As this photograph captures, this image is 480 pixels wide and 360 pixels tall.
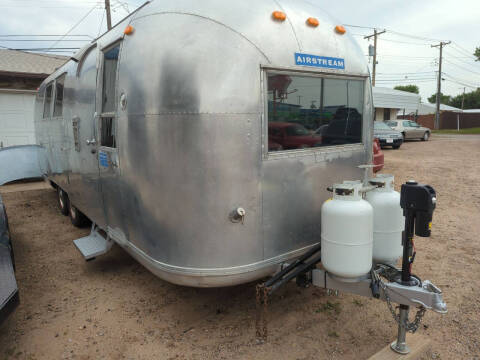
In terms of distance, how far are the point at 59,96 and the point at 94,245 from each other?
2.56 meters

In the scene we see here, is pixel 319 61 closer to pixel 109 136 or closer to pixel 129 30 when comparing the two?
pixel 129 30

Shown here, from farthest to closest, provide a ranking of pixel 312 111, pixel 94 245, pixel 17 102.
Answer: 1. pixel 17 102
2. pixel 94 245
3. pixel 312 111

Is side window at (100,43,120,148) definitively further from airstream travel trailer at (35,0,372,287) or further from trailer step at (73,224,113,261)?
trailer step at (73,224,113,261)

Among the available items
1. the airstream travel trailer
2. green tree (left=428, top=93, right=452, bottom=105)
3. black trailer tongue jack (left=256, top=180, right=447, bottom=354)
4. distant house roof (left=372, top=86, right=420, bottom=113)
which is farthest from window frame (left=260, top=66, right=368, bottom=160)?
green tree (left=428, top=93, right=452, bottom=105)

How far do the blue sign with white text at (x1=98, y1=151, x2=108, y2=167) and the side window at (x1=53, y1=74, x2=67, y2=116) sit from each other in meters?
2.07

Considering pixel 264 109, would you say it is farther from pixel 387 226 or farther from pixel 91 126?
pixel 91 126

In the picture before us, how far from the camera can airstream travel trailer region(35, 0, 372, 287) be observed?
2.65m

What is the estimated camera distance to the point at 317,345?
3008 millimetres

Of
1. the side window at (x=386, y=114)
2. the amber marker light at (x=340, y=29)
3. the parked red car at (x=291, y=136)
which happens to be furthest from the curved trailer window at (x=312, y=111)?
the side window at (x=386, y=114)

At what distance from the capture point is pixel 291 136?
3020 mm

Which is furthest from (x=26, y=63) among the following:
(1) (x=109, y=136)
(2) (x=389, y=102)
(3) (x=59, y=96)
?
(2) (x=389, y=102)

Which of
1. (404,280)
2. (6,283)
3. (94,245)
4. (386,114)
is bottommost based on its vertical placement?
(94,245)

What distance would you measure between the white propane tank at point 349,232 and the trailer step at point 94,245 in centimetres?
254

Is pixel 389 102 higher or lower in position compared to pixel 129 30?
higher
